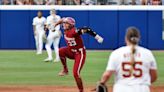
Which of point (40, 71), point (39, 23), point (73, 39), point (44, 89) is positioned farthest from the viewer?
point (39, 23)

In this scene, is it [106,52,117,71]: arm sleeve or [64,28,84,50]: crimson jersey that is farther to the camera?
[64,28,84,50]: crimson jersey

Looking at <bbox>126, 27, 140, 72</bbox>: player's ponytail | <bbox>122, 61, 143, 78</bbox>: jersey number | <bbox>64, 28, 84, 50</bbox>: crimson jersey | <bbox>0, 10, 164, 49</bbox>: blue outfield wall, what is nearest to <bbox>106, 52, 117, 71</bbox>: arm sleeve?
<bbox>122, 61, 143, 78</bbox>: jersey number

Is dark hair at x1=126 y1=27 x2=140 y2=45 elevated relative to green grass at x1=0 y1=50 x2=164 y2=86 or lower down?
elevated

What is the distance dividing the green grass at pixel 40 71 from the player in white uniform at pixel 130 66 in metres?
8.35

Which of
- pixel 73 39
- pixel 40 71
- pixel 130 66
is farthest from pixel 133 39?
pixel 40 71

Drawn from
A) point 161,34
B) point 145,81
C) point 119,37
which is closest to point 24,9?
point 119,37

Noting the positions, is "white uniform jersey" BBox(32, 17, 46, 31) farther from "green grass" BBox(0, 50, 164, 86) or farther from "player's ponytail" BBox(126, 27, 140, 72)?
"player's ponytail" BBox(126, 27, 140, 72)

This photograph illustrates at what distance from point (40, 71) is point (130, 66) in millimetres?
11685

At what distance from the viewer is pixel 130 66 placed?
729 cm

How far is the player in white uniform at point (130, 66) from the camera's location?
7246 mm

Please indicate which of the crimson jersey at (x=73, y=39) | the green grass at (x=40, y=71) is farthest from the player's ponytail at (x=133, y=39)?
the green grass at (x=40, y=71)

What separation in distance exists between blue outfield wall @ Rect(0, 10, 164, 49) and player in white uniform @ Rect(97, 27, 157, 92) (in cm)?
2252

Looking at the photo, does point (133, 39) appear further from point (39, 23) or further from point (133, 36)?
point (39, 23)

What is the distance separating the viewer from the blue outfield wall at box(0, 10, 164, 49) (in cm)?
2991
